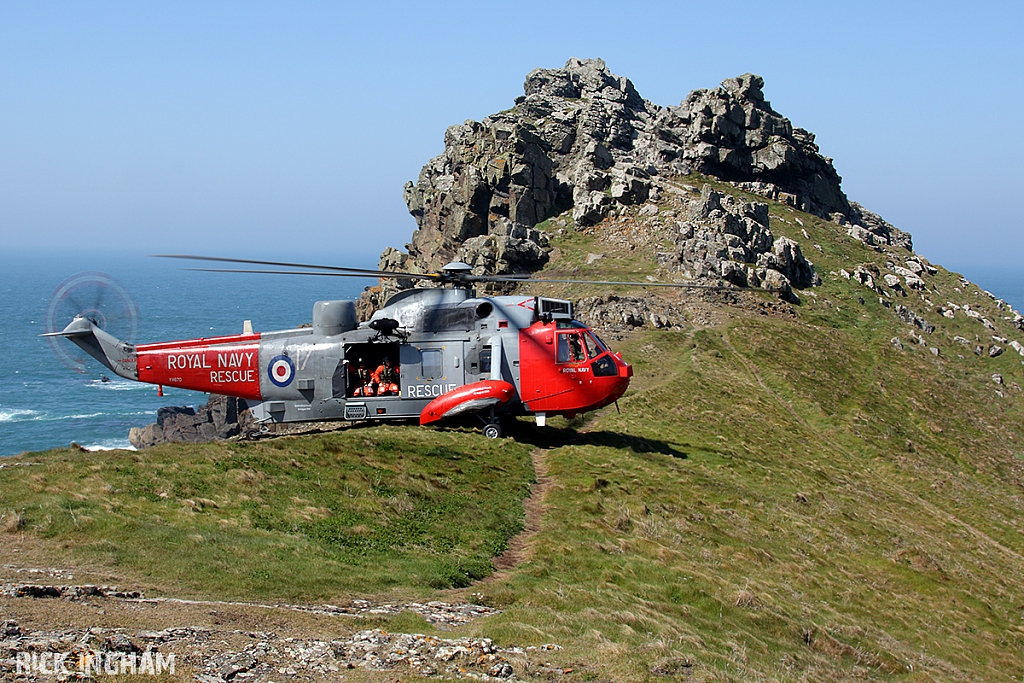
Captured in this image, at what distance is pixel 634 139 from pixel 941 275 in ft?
111

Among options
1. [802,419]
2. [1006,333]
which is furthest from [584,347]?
[1006,333]

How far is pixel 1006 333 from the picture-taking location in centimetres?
6912

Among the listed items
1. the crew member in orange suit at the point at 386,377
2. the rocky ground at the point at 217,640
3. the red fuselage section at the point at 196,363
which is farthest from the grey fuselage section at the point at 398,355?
the rocky ground at the point at 217,640

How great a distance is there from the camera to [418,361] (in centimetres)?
2780

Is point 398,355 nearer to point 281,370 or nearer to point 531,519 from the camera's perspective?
point 281,370

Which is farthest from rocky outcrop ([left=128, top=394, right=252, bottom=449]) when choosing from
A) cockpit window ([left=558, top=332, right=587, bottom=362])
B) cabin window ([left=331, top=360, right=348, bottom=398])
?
cockpit window ([left=558, top=332, right=587, bottom=362])

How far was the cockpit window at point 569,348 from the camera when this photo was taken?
2789 cm

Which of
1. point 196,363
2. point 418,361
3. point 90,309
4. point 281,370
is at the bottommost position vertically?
point 281,370

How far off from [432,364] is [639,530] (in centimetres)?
978

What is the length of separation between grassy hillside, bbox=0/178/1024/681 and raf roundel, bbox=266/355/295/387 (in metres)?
3.35

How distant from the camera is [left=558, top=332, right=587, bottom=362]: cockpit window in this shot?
2789cm

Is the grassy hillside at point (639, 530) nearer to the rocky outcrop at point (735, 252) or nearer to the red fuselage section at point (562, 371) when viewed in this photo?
the red fuselage section at point (562, 371)

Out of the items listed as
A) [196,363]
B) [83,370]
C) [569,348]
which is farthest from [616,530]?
[83,370]

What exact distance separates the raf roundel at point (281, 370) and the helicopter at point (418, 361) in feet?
0.11
